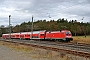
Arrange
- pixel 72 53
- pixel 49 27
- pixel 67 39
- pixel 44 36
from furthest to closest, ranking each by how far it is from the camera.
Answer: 1. pixel 49 27
2. pixel 44 36
3. pixel 67 39
4. pixel 72 53

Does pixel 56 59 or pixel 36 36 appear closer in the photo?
pixel 56 59

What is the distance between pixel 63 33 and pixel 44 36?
1158 cm

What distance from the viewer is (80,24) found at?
103 meters

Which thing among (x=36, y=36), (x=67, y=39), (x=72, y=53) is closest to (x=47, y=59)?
(x=72, y=53)

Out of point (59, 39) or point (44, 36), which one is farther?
point (44, 36)

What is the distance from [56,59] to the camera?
16578 millimetres

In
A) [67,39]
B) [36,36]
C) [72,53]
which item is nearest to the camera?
[72,53]

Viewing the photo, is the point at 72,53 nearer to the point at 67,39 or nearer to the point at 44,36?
the point at 67,39

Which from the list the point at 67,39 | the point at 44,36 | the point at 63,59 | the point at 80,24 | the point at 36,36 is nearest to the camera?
the point at 63,59

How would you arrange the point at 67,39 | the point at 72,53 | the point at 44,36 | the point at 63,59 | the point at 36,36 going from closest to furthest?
the point at 63,59 → the point at 72,53 → the point at 67,39 → the point at 44,36 → the point at 36,36

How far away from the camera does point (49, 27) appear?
9244 cm

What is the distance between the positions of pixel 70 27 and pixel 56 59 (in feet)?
256

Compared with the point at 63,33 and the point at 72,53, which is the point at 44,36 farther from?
the point at 72,53

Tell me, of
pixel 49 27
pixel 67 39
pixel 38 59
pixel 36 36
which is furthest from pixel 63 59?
pixel 49 27
